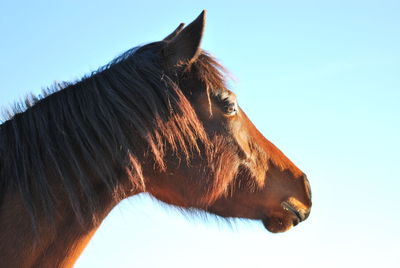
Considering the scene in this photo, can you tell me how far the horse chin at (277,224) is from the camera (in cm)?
494

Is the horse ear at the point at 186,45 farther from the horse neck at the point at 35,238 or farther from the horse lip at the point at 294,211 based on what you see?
the horse lip at the point at 294,211

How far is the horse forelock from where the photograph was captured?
11.9 feet

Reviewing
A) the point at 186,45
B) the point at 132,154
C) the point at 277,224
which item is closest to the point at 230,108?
the point at 186,45

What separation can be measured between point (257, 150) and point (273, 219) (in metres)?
0.68

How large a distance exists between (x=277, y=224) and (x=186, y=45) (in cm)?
200

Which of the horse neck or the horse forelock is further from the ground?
the horse forelock

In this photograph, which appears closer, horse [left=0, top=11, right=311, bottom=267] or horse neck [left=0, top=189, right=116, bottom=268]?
horse neck [left=0, top=189, right=116, bottom=268]

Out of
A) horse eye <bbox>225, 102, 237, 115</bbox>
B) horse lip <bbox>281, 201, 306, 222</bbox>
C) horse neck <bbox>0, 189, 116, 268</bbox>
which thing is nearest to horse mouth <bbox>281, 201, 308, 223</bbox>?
horse lip <bbox>281, 201, 306, 222</bbox>

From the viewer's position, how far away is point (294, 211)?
16.2 ft

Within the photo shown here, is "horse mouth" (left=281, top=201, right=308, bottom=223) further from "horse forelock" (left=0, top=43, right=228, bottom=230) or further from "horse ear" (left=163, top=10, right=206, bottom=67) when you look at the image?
"horse ear" (left=163, top=10, right=206, bottom=67)

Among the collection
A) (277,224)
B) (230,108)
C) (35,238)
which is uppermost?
(230,108)

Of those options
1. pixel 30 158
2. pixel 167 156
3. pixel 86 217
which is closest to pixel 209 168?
pixel 167 156

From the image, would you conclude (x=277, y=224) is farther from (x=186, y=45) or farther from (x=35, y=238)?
(x=35, y=238)

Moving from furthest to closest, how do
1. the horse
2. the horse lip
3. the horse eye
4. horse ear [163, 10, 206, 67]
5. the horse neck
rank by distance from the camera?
the horse lip < the horse eye < horse ear [163, 10, 206, 67] < the horse < the horse neck
